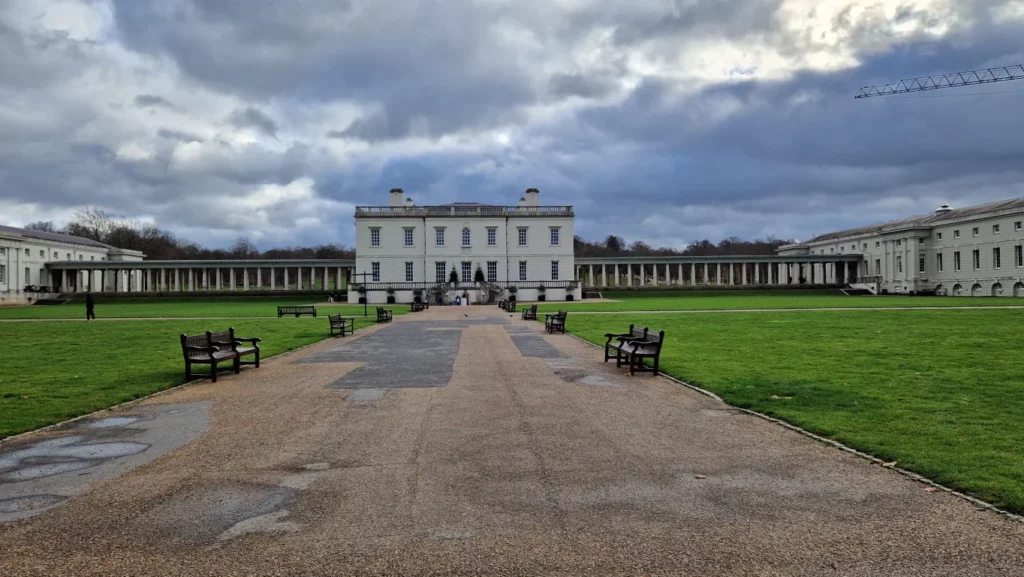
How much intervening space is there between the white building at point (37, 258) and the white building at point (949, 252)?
98823mm

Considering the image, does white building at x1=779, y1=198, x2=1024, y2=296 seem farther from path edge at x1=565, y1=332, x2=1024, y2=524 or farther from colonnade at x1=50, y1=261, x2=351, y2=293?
path edge at x1=565, y1=332, x2=1024, y2=524

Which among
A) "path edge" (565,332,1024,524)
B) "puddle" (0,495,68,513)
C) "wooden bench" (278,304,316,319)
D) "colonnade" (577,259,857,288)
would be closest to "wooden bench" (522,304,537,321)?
"wooden bench" (278,304,316,319)

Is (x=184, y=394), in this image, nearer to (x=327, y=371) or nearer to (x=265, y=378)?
(x=265, y=378)

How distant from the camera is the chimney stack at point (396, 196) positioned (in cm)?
7450

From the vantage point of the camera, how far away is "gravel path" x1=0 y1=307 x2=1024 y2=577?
170 inches

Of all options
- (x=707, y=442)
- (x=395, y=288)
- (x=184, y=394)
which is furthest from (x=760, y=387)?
(x=395, y=288)

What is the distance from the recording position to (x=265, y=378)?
13117 millimetres

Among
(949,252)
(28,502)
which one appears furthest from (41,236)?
(949,252)

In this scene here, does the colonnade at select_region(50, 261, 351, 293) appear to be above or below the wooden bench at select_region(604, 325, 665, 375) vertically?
above

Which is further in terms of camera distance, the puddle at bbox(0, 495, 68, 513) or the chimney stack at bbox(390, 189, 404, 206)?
the chimney stack at bbox(390, 189, 404, 206)

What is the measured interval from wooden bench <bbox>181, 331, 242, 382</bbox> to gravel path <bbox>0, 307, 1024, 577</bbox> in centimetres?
400

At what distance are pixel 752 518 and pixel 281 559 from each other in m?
3.51

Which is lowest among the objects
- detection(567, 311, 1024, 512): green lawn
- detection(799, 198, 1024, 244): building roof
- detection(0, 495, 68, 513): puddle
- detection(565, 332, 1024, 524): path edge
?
detection(565, 332, 1024, 524): path edge

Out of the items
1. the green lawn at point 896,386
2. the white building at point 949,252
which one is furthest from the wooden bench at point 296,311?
the white building at point 949,252
